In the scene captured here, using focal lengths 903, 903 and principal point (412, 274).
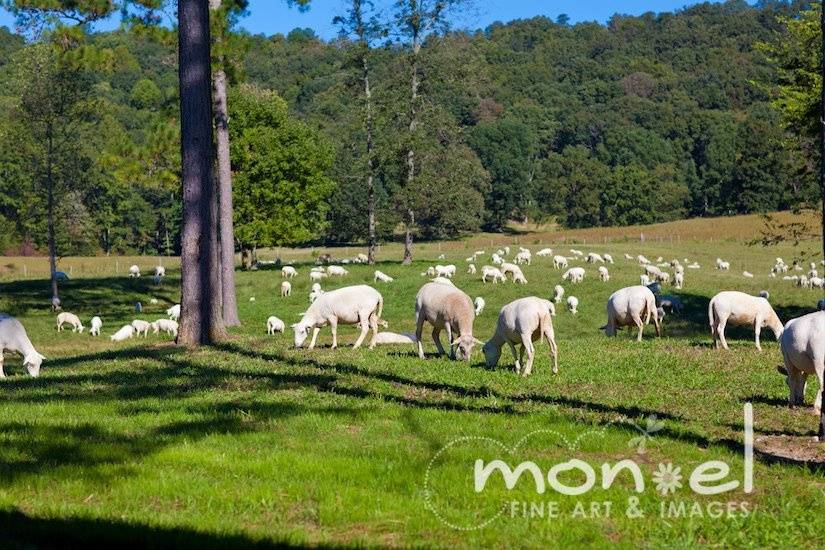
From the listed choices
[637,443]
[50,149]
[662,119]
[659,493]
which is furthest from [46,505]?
[662,119]

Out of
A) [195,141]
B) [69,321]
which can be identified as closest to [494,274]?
[69,321]

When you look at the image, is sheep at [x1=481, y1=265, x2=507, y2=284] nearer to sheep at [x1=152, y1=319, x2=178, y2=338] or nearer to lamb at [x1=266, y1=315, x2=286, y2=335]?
lamb at [x1=266, y1=315, x2=286, y2=335]

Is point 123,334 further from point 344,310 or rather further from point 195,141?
point 195,141

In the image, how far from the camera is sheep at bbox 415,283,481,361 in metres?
17.0

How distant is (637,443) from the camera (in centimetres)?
880

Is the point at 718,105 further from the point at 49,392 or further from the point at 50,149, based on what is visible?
the point at 49,392

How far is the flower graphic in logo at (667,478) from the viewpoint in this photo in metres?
7.31

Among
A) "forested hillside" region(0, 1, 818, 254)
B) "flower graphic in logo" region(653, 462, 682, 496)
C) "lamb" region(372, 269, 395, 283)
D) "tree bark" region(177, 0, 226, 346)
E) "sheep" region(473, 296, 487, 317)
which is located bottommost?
"sheep" region(473, 296, 487, 317)

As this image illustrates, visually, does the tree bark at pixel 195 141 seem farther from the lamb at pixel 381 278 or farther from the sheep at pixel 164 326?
the lamb at pixel 381 278

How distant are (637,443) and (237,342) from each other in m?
11.7

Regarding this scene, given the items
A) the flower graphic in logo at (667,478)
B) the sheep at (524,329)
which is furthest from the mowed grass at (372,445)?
the sheep at (524,329)

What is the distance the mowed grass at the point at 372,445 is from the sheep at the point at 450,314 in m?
0.55

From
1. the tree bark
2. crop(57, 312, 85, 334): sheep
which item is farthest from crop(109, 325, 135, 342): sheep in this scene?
the tree bark

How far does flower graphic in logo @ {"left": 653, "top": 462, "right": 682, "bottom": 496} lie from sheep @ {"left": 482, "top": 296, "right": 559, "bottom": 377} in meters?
6.47
